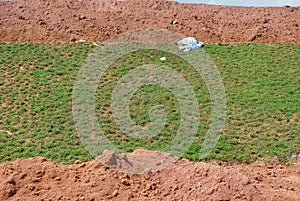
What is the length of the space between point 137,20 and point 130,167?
18.2m

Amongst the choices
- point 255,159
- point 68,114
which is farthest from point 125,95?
point 255,159

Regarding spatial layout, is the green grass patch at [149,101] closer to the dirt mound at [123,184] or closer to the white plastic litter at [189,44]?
the white plastic litter at [189,44]

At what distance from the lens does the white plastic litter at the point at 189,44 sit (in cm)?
2736

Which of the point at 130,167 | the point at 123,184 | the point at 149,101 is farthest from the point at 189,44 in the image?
the point at 123,184

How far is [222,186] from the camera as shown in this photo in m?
11.9

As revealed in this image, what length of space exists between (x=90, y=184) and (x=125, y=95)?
10.5m

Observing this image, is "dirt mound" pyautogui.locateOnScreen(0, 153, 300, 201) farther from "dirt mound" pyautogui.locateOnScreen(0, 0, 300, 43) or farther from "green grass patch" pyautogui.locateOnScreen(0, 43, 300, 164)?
"dirt mound" pyautogui.locateOnScreen(0, 0, 300, 43)

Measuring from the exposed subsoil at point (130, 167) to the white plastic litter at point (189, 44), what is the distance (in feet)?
4.41

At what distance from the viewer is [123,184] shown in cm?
1241

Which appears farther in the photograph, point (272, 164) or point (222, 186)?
point (272, 164)

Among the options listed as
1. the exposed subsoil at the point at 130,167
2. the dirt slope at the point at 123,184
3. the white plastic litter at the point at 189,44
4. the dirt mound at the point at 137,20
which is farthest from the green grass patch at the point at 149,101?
the dirt slope at the point at 123,184

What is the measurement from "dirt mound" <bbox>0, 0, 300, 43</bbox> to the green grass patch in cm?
139

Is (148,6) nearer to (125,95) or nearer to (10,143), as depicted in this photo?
(125,95)

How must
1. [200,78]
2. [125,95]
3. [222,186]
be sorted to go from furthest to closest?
[200,78], [125,95], [222,186]
